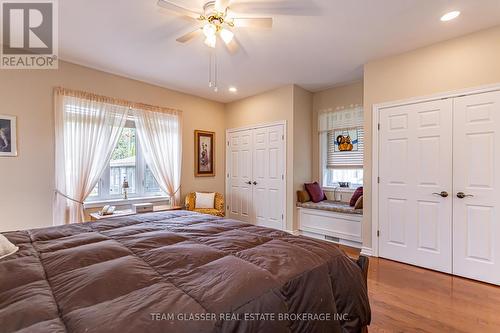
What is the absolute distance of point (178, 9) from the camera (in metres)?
2.01

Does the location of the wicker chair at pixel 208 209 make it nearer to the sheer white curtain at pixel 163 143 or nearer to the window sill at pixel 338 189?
the sheer white curtain at pixel 163 143

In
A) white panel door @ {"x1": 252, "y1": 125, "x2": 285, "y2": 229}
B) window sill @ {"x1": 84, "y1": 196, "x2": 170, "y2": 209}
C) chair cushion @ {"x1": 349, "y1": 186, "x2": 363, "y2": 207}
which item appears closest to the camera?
window sill @ {"x1": 84, "y1": 196, "x2": 170, "y2": 209}

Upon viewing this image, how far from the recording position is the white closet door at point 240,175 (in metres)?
5.05

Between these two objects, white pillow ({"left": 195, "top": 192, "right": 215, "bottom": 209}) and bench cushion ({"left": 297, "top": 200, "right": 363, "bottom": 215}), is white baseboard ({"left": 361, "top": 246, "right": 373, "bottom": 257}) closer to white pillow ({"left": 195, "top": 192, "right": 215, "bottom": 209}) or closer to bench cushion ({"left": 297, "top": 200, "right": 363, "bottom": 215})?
bench cushion ({"left": 297, "top": 200, "right": 363, "bottom": 215})

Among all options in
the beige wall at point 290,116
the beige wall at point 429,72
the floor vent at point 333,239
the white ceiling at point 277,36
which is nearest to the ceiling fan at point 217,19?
the white ceiling at point 277,36

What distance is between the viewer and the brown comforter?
2.61 ft

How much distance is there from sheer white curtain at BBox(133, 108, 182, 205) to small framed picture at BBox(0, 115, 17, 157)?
4.95 feet

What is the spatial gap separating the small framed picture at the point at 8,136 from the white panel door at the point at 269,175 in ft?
11.7

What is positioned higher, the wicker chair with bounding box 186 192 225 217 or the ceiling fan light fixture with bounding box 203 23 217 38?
the ceiling fan light fixture with bounding box 203 23 217 38

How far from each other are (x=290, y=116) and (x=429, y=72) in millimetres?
2031

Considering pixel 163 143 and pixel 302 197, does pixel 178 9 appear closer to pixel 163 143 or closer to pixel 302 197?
pixel 163 143

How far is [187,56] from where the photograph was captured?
329 cm

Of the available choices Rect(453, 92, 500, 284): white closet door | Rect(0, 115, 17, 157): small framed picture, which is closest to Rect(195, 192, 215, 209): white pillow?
Rect(0, 115, 17, 157): small framed picture

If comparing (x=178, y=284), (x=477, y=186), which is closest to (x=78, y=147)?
(x=178, y=284)
